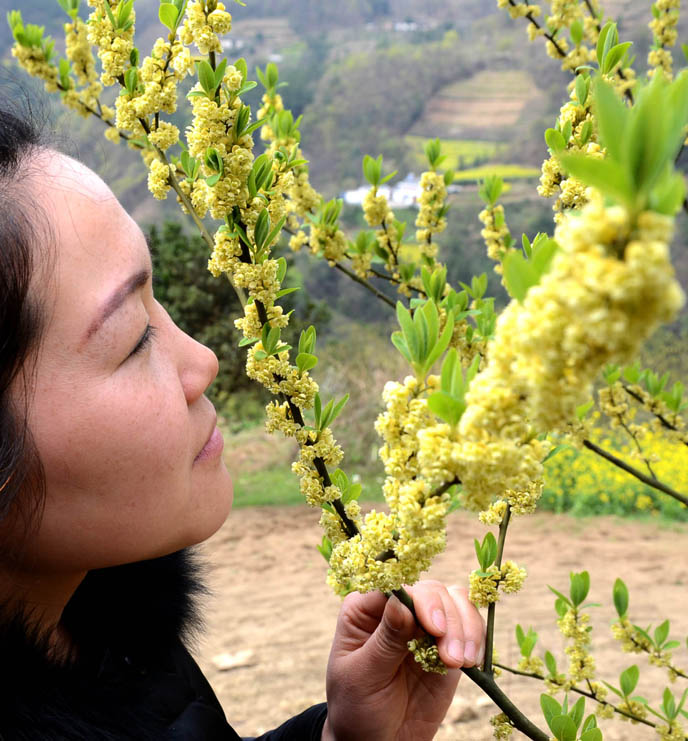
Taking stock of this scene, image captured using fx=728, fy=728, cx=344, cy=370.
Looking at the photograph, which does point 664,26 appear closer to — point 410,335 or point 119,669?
point 410,335

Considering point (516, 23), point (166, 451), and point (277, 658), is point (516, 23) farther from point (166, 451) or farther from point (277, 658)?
point (166, 451)

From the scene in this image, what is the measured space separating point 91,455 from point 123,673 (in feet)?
2.38

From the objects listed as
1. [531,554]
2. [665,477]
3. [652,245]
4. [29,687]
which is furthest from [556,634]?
[652,245]

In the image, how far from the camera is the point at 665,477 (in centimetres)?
678

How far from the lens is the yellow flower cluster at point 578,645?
132cm

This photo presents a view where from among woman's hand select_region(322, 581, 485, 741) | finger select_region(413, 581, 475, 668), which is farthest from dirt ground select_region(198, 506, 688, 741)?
finger select_region(413, 581, 475, 668)

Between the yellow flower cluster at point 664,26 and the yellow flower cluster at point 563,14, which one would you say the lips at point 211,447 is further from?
the yellow flower cluster at point 664,26

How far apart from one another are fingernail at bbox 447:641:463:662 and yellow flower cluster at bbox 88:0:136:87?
3.04 ft

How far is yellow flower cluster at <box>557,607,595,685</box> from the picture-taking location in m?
1.32

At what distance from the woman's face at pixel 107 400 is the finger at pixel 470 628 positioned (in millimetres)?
380

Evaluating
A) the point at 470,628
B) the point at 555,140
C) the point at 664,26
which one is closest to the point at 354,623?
the point at 470,628

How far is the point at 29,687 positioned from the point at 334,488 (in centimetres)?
60

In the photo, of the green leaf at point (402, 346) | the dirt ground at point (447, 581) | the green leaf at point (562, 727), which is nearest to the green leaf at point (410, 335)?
the green leaf at point (402, 346)

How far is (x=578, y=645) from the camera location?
1342 millimetres
